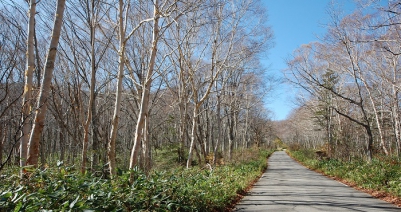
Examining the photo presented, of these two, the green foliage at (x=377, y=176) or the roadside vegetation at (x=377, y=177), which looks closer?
the roadside vegetation at (x=377, y=177)

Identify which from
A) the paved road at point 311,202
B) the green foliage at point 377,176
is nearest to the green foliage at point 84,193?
the paved road at point 311,202

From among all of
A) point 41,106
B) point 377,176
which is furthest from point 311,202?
point 41,106

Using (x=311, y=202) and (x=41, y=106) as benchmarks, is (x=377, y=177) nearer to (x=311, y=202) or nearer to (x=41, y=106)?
(x=311, y=202)

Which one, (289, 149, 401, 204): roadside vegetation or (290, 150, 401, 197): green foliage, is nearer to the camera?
(289, 149, 401, 204): roadside vegetation

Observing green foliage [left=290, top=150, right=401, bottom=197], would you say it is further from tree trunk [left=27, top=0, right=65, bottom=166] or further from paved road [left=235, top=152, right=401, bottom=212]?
tree trunk [left=27, top=0, right=65, bottom=166]

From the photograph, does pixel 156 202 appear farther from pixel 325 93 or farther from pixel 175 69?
pixel 325 93

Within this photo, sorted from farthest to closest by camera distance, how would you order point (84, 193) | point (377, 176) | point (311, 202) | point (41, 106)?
point (377, 176) < point (311, 202) < point (41, 106) < point (84, 193)

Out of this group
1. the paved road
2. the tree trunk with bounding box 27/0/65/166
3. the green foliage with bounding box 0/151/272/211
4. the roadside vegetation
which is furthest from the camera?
the roadside vegetation

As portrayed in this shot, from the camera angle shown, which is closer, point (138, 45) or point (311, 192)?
point (311, 192)

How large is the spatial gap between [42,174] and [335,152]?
72.8 feet

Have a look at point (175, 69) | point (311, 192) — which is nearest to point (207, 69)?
point (175, 69)

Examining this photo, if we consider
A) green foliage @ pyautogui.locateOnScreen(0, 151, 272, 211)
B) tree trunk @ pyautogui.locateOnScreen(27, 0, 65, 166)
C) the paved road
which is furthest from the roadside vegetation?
tree trunk @ pyautogui.locateOnScreen(27, 0, 65, 166)

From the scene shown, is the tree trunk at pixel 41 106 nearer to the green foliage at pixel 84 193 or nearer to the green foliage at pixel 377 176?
the green foliage at pixel 84 193

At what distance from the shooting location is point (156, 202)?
14.1 ft
